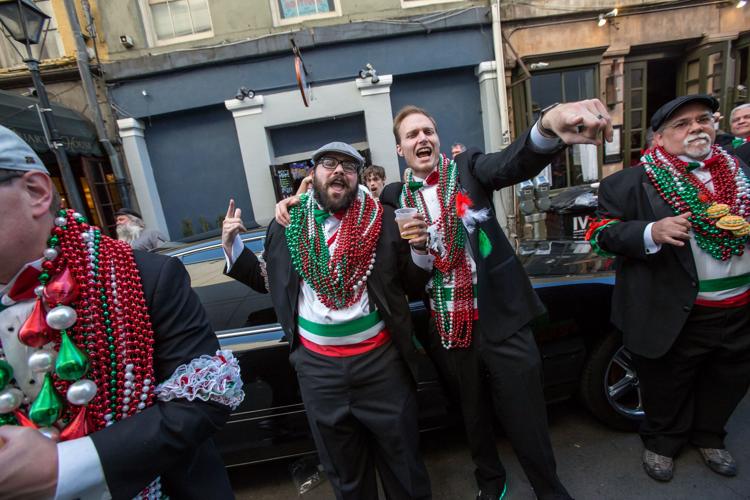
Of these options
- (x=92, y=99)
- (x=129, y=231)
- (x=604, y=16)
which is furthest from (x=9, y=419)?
(x=604, y=16)

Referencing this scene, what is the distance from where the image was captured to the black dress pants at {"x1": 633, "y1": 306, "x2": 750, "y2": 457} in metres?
2.06

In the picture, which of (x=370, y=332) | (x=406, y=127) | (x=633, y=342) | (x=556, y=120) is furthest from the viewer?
(x=633, y=342)

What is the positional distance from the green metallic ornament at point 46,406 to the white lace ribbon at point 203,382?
203 mm

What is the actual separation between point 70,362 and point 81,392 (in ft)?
0.24

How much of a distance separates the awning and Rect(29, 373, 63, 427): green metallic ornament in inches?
245

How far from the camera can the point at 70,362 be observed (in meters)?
0.88

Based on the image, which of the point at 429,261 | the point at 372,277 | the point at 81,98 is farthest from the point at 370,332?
the point at 81,98

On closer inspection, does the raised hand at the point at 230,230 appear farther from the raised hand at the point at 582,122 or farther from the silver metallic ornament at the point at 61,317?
the raised hand at the point at 582,122

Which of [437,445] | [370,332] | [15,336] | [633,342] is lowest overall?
[437,445]

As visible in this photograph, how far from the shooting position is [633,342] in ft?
7.13

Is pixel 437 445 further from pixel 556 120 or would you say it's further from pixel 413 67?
pixel 413 67

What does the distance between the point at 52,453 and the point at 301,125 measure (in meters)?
7.51

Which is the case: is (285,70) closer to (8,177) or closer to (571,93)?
(571,93)

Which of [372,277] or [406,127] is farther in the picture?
[406,127]
